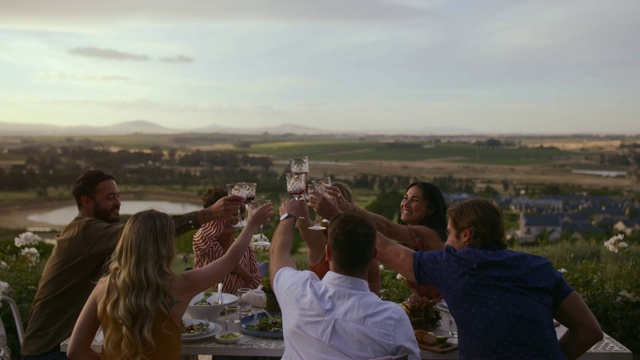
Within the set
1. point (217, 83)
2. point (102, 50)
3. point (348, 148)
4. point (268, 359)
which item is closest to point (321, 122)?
point (348, 148)

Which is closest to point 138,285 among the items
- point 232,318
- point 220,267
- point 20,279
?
point 220,267

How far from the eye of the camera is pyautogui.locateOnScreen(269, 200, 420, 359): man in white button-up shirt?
2.11m

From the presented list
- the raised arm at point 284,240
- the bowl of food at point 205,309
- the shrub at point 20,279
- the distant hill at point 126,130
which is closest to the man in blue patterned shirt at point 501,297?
the raised arm at point 284,240

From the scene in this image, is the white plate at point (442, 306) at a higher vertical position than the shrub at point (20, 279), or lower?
higher

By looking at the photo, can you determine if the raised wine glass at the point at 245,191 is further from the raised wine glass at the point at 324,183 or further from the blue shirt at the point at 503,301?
the blue shirt at the point at 503,301

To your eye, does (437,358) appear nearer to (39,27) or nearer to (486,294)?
(486,294)

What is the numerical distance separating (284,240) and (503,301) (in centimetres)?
90

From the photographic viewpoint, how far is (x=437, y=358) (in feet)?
8.78

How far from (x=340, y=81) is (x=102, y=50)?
5496 mm

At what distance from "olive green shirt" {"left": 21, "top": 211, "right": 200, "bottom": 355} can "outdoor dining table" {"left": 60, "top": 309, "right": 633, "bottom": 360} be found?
43 centimetres

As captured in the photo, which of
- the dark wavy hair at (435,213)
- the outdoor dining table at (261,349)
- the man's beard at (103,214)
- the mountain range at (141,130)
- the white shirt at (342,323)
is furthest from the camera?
the mountain range at (141,130)

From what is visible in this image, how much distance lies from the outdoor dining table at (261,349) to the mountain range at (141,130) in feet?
36.8

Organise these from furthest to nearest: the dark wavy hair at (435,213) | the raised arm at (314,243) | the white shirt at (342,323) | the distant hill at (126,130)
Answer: the distant hill at (126,130) < the dark wavy hair at (435,213) < the raised arm at (314,243) < the white shirt at (342,323)

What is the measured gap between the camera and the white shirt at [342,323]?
2105 millimetres
